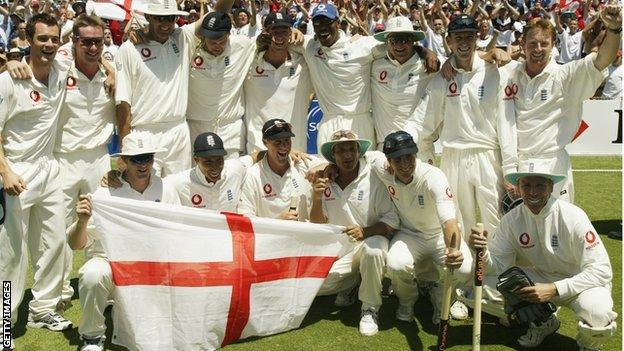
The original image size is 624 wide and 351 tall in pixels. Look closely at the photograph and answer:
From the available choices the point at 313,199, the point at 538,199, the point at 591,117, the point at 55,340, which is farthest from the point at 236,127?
the point at 591,117

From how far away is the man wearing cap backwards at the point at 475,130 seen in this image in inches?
295

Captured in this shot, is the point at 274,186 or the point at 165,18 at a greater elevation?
the point at 165,18

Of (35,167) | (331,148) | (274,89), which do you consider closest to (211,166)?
(331,148)

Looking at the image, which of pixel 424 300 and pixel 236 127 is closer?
pixel 424 300

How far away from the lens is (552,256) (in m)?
6.54

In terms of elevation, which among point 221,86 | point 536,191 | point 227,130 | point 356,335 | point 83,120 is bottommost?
point 356,335

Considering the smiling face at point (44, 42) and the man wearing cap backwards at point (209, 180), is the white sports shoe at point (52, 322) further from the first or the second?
the smiling face at point (44, 42)

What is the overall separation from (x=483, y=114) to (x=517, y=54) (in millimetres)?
1482

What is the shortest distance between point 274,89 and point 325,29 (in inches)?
34.9

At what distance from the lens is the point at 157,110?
7.86 m

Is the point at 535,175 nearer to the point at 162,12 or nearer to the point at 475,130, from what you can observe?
the point at 475,130

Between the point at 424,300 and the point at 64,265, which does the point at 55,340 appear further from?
the point at 424,300

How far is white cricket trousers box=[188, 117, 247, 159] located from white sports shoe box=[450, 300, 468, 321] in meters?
3.03

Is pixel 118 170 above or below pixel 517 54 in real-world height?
below
